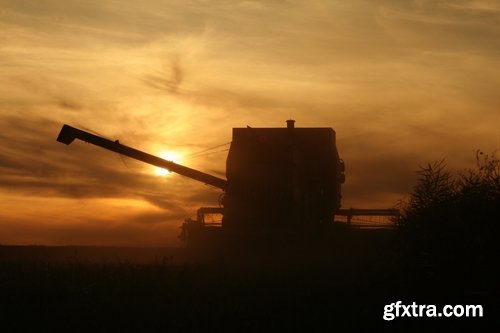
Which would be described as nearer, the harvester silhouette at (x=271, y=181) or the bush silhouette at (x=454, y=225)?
the bush silhouette at (x=454, y=225)

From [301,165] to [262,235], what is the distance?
5.82m

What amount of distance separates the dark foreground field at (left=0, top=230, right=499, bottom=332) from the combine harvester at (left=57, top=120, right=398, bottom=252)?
→ 16.8 metres

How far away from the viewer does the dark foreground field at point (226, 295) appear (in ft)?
52.3

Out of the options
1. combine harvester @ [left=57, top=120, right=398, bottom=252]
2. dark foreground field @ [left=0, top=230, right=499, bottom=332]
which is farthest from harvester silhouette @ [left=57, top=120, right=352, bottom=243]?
dark foreground field @ [left=0, top=230, right=499, bottom=332]

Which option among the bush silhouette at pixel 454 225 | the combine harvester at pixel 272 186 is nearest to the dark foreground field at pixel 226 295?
the bush silhouette at pixel 454 225

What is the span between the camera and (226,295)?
19.3m

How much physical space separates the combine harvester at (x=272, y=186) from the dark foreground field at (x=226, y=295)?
16.8m

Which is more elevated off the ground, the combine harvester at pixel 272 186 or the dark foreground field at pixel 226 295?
the combine harvester at pixel 272 186

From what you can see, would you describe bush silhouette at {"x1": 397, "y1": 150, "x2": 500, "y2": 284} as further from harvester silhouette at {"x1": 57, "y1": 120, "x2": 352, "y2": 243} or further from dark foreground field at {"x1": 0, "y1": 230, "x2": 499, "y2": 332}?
harvester silhouette at {"x1": 57, "y1": 120, "x2": 352, "y2": 243}

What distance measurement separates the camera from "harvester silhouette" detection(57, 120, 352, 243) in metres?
43.6

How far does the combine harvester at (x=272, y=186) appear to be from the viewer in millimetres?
43344

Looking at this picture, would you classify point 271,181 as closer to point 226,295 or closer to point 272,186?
point 272,186

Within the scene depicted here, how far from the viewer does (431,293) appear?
19.4 m

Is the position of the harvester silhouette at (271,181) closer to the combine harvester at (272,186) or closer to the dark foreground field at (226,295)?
the combine harvester at (272,186)
